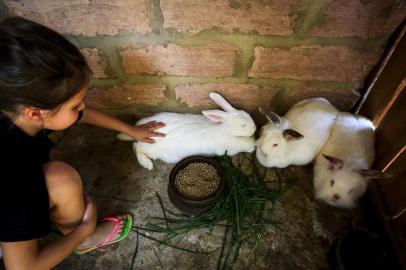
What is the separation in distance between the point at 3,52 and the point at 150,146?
98 centimetres

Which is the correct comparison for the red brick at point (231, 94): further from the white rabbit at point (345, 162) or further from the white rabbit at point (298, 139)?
the white rabbit at point (345, 162)

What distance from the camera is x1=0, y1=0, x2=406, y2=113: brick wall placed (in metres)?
1.54

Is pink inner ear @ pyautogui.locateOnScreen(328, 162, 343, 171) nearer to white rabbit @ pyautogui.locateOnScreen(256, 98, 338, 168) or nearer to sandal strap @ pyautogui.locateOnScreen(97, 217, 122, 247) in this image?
white rabbit @ pyautogui.locateOnScreen(256, 98, 338, 168)

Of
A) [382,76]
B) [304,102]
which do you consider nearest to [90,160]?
[304,102]

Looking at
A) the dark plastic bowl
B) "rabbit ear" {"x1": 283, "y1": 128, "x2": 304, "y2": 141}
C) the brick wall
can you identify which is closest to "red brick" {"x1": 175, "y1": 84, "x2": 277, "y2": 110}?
the brick wall

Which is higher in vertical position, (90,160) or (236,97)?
(236,97)

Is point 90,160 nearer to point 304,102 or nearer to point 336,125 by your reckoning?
A: point 304,102

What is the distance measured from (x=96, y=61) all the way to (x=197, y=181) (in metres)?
0.90

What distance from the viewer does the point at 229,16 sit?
1569 mm

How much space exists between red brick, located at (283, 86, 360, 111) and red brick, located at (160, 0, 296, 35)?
433mm

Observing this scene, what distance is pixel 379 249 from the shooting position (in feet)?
4.80

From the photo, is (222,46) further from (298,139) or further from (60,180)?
(60,180)

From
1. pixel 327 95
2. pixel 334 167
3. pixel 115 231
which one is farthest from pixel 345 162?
pixel 115 231

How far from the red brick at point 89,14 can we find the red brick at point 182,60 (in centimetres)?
14
